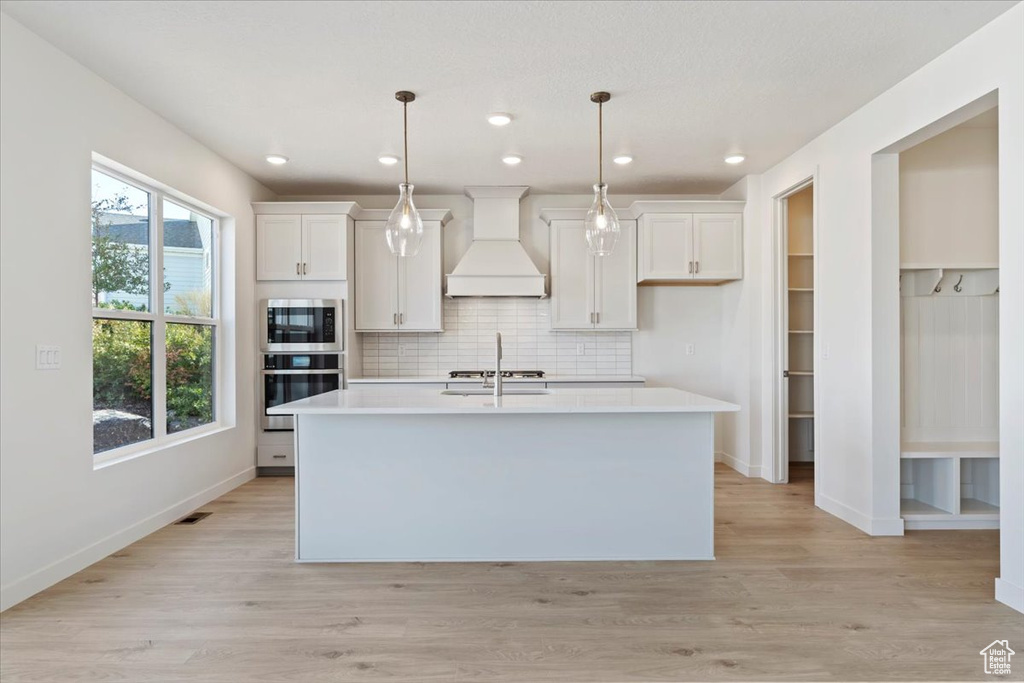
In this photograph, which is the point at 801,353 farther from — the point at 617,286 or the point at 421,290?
the point at 421,290

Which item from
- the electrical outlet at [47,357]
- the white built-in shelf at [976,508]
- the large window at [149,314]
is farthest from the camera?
the white built-in shelf at [976,508]

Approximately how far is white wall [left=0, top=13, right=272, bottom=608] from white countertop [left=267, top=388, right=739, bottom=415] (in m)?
0.99

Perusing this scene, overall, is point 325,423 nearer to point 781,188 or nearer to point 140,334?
point 140,334

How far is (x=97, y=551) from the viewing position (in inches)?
124

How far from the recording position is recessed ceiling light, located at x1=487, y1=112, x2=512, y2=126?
3733 millimetres

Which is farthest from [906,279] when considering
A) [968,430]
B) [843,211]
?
[968,430]

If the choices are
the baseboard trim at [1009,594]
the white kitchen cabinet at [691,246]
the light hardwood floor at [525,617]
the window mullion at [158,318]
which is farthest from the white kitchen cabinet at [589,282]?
the baseboard trim at [1009,594]

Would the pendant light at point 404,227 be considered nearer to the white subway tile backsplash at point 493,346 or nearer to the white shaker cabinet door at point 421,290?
the white shaker cabinet door at point 421,290

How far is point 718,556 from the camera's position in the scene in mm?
3176

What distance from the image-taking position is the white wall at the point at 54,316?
8.59 ft

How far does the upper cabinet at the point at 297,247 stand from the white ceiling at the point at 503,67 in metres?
0.73

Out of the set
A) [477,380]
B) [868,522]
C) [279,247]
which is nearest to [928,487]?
[868,522]

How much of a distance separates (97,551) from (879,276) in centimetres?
454

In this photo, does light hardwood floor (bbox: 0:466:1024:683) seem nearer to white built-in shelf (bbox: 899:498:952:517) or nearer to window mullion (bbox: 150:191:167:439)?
white built-in shelf (bbox: 899:498:952:517)
